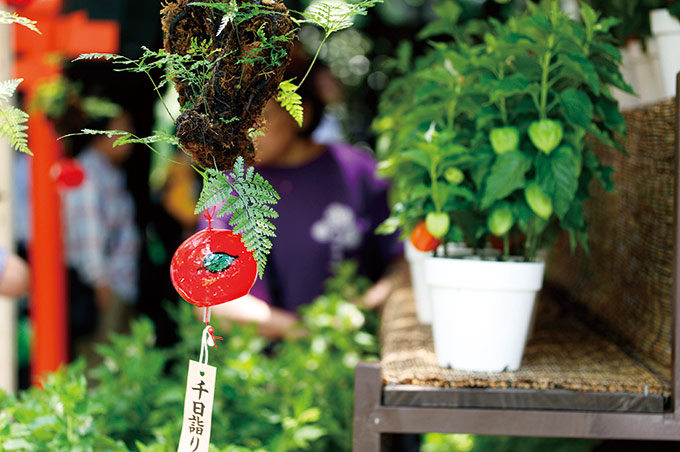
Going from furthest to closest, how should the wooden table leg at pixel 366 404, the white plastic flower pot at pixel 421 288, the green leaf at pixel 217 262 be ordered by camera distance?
1. the white plastic flower pot at pixel 421 288
2. the wooden table leg at pixel 366 404
3. the green leaf at pixel 217 262

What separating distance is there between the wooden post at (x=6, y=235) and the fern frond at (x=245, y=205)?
4.72 ft

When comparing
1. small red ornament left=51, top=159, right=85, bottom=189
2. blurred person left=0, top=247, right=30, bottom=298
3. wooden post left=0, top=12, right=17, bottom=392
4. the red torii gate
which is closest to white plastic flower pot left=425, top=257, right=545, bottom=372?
blurred person left=0, top=247, right=30, bottom=298

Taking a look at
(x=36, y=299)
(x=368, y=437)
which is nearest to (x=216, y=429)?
(x=368, y=437)

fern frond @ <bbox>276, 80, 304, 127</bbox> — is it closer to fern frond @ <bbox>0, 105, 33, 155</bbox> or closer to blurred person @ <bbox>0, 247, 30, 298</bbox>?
fern frond @ <bbox>0, 105, 33, 155</bbox>

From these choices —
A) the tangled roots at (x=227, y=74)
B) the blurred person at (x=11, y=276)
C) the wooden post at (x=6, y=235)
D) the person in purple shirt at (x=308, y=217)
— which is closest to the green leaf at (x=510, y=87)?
the tangled roots at (x=227, y=74)

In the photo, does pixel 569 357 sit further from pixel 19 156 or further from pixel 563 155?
pixel 19 156

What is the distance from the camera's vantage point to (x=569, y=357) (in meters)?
1.20

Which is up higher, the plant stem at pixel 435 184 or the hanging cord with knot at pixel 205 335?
the plant stem at pixel 435 184

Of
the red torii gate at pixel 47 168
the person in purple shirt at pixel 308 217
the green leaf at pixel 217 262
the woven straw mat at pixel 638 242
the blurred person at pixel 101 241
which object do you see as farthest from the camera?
the blurred person at pixel 101 241

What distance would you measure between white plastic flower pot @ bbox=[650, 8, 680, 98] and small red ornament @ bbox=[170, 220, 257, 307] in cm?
95

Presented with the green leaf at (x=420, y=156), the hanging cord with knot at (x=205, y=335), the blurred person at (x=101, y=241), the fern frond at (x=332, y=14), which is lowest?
the blurred person at (x=101, y=241)

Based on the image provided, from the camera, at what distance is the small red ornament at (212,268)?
818mm

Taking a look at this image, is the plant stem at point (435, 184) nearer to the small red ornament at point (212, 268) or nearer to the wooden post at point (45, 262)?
the small red ornament at point (212, 268)

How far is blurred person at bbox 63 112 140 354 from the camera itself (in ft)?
13.0
